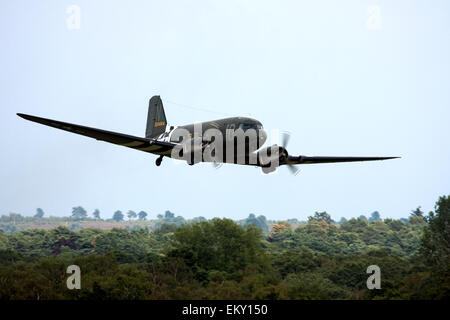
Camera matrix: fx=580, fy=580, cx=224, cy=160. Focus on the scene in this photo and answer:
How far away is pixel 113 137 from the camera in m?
37.8

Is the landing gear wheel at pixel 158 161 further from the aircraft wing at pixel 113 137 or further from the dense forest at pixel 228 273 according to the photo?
the dense forest at pixel 228 273

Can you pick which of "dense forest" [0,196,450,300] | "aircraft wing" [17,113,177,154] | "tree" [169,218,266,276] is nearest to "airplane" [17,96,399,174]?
"aircraft wing" [17,113,177,154]

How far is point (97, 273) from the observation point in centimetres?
9819

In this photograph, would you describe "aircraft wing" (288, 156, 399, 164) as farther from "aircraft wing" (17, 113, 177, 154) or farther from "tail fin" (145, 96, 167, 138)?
"tail fin" (145, 96, 167, 138)

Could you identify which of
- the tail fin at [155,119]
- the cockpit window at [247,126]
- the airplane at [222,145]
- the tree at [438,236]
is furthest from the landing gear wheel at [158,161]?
the tree at [438,236]

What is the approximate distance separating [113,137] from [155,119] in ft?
38.1

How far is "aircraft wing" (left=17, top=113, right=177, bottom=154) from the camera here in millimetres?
34688

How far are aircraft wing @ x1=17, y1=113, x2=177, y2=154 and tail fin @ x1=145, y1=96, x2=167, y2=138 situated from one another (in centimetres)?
749

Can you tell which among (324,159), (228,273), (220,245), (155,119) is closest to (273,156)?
(324,159)

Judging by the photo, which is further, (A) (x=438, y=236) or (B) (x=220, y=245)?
(A) (x=438, y=236)

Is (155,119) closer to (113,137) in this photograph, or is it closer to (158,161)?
(158,161)

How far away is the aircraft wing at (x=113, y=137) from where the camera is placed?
114 ft

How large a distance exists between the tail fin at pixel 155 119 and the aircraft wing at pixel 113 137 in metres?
7.49
